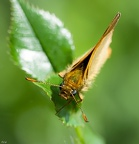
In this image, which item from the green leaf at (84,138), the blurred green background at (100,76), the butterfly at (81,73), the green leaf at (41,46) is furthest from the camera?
the blurred green background at (100,76)

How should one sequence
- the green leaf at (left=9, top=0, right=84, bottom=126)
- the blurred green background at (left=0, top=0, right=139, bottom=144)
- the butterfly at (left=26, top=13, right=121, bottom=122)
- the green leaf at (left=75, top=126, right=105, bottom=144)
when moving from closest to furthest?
1. the green leaf at (left=75, top=126, right=105, bottom=144)
2. the green leaf at (left=9, top=0, right=84, bottom=126)
3. the butterfly at (left=26, top=13, right=121, bottom=122)
4. the blurred green background at (left=0, top=0, right=139, bottom=144)

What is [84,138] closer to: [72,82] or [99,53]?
[72,82]

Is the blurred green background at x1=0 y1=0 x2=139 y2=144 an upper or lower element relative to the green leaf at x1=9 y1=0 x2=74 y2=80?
lower

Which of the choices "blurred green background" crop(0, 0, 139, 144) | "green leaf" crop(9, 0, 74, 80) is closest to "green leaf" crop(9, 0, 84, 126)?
"green leaf" crop(9, 0, 74, 80)

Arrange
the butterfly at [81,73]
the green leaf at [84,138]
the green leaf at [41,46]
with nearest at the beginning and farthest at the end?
the green leaf at [84,138] → the green leaf at [41,46] → the butterfly at [81,73]

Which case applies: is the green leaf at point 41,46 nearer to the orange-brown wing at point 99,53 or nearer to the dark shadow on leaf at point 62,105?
the dark shadow on leaf at point 62,105

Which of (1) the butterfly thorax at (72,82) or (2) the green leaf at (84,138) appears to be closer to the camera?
(2) the green leaf at (84,138)

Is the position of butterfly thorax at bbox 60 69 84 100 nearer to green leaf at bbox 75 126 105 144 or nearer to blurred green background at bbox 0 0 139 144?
green leaf at bbox 75 126 105 144

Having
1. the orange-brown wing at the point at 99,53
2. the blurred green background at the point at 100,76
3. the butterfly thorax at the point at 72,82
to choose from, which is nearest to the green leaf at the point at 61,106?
the butterfly thorax at the point at 72,82
